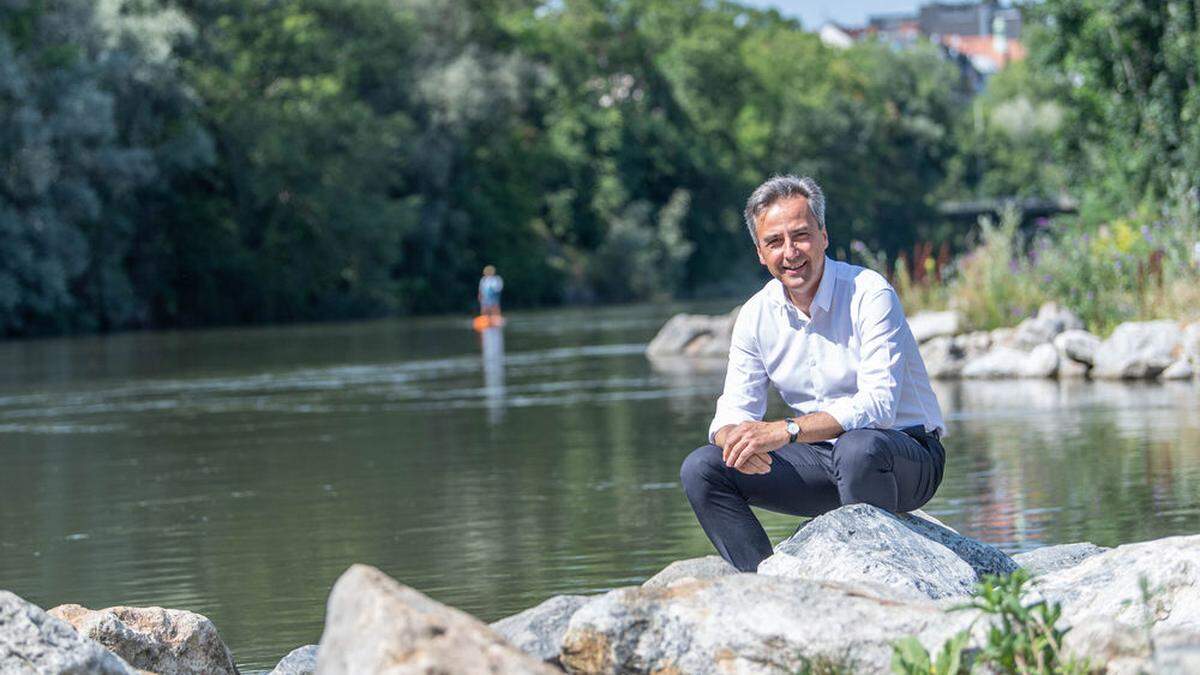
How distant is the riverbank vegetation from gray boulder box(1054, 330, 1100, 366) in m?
1.15

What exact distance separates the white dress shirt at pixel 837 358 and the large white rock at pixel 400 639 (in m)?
2.43

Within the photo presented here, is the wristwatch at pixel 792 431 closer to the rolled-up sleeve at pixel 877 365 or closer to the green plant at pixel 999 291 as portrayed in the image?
the rolled-up sleeve at pixel 877 365

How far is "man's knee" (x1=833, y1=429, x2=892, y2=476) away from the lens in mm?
6582

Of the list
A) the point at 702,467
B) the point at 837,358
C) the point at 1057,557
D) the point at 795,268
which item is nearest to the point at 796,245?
the point at 795,268

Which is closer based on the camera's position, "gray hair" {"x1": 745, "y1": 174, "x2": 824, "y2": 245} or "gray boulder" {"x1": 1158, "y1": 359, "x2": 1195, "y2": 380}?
"gray hair" {"x1": 745, "y1": 174, "x2": 824, "y2": 245}

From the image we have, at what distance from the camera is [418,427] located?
17.9 metres

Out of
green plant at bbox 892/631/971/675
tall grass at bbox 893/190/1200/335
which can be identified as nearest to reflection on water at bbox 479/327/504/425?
tall grass at bbox 893/190/1200/335

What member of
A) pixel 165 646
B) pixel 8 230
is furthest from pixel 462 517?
pixel 8 230

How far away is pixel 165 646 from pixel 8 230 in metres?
45.1

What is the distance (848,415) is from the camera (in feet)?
21.8

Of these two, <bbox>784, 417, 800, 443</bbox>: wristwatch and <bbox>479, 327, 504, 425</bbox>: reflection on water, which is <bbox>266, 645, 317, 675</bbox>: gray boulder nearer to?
<bbox>784, 417, 800, 443</bbox>: wristwatch

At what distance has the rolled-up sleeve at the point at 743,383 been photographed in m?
6.91

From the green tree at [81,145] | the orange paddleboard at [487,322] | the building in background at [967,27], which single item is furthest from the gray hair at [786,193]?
the building in background at [967,27]

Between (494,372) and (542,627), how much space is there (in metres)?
20.5
